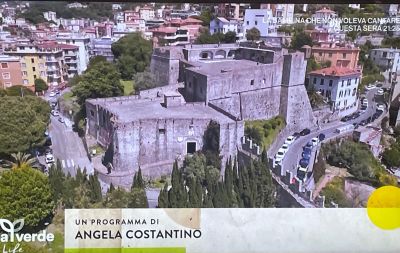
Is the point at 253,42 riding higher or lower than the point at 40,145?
higher

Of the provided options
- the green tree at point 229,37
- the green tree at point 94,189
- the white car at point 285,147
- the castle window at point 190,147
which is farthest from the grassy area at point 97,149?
the white car at point 285,147

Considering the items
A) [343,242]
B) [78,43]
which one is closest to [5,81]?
[78,43]

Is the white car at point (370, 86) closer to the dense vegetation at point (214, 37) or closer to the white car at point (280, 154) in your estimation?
the white car at point (280, 154)

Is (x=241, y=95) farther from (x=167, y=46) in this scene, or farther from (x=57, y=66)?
(x=57, y=66)

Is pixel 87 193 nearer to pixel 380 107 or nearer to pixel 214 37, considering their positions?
pixel 214 37

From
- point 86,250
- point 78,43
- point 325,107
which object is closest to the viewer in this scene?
point 86,250

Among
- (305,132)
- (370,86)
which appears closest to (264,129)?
(305,132)

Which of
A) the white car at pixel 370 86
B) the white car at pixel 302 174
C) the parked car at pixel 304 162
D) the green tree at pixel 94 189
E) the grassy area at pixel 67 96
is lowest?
the green tree at pixel 94 189
